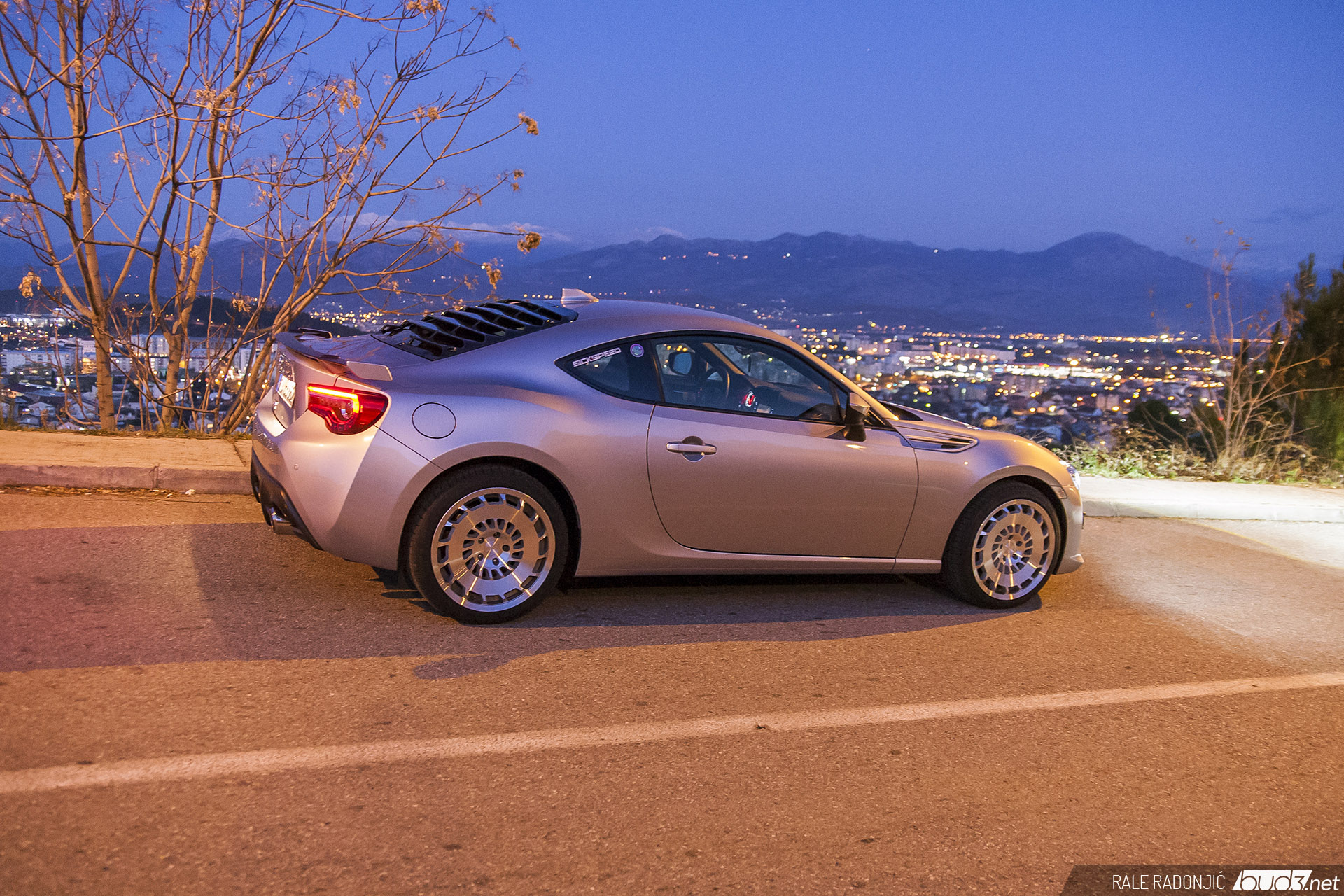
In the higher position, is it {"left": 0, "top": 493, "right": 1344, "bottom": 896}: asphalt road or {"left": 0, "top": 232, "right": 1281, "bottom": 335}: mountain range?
{"left": 0, "top": 232, "right": 1281, "bottom": 335}: mountain range

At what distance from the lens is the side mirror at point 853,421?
539 centimetres

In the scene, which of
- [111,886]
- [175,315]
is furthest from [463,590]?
[175,315]

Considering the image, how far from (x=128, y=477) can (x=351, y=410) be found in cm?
307

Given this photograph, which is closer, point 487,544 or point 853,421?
point 487,544

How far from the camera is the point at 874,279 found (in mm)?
76750

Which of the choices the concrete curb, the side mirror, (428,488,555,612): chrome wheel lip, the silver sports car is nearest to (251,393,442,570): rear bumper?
the silver sports car

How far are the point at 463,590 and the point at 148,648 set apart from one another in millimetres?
1315

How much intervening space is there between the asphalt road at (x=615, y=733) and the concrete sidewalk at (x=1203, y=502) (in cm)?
311

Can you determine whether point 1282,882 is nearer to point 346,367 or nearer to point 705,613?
point 705,613

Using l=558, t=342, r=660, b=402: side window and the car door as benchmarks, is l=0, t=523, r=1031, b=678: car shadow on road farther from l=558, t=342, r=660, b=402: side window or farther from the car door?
l=558, t=342, r=660, b=402: side window

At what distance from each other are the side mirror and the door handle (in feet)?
2.51

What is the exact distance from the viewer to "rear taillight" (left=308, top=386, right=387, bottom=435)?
4594 millimetres

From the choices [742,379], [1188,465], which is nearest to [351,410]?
[742,379]

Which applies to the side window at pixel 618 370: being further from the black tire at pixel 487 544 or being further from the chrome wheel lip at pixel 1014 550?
the chrome wheel lip at pixel 1014 550
